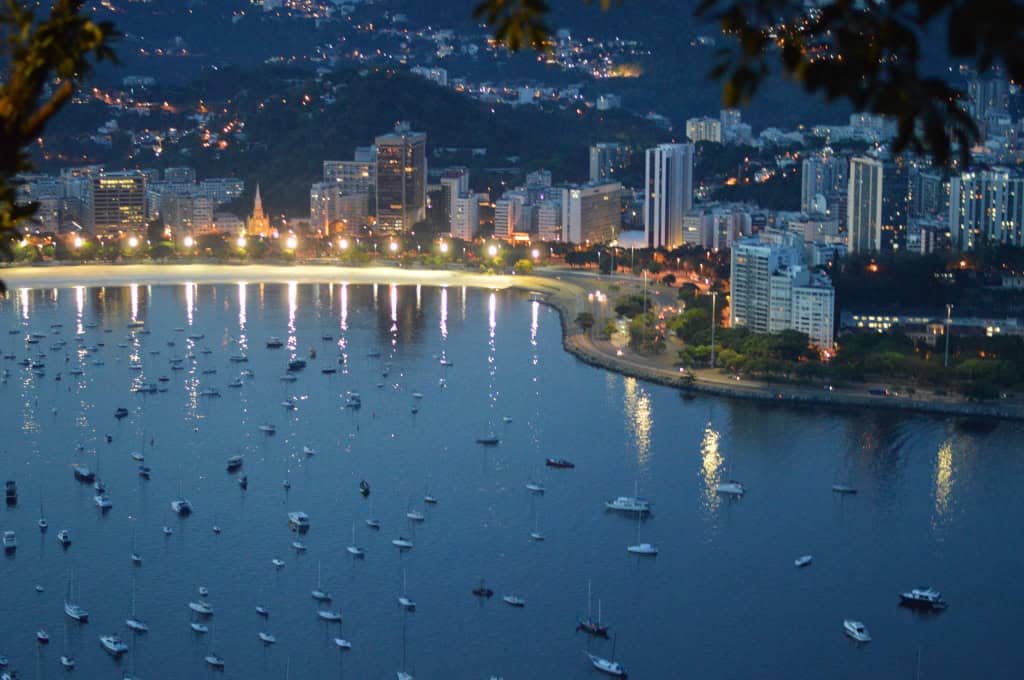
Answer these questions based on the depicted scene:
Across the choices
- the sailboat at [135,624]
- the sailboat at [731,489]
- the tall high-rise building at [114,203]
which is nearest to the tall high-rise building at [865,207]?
the tall high-rise building at [114,203]

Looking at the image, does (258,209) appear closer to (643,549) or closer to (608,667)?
(643,549)

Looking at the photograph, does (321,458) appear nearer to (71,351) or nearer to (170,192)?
(71,351)

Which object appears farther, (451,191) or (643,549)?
(451,191)

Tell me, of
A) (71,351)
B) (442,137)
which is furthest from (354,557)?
(442,137)

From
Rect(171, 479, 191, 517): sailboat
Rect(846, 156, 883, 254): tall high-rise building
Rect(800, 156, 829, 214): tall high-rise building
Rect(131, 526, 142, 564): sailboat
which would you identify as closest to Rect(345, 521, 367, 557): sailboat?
Rect(131, 526, 142, 564): sailboat

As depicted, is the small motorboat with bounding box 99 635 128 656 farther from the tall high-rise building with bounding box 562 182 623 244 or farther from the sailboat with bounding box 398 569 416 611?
the tall high-rise building with bounding box 562 182 623 244

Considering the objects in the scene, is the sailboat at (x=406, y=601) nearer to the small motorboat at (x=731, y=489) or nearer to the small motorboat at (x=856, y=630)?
the small motorboat at (x=856, y=630)

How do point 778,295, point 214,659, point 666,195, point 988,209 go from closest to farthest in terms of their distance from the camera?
point 214,659 → point 778,295 → point 988,209 → point 666,195

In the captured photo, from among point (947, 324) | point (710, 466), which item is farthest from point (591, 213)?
point (710, 466)
